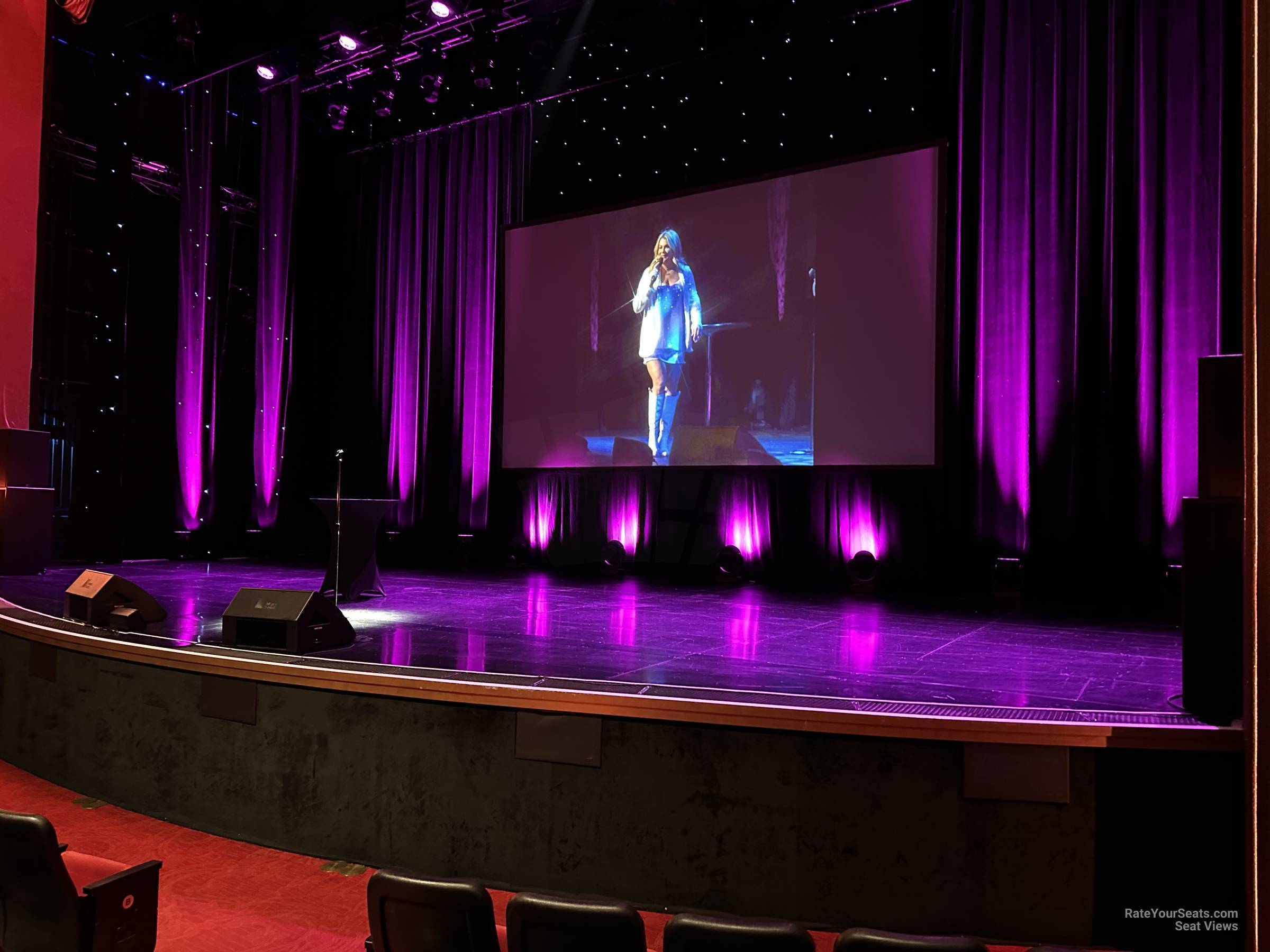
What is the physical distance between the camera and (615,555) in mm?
8023

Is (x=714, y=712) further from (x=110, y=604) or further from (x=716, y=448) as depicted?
(x=716, y=448)

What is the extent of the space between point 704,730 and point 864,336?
4.85 m

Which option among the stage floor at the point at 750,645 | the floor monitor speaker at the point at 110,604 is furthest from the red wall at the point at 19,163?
the floor monitor speaker at the point at 110,604

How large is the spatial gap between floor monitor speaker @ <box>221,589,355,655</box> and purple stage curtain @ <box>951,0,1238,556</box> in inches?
187

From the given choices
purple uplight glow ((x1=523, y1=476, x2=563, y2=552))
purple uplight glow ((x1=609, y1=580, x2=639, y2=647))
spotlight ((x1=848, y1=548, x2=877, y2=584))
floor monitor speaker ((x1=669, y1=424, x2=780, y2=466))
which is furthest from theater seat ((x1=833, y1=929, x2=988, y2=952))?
purple uplight glow ((x1=523, y1=476, x2=563, y2=552))

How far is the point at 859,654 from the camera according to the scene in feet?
12.3

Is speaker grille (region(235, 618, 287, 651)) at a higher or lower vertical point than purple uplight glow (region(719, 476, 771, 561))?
lower

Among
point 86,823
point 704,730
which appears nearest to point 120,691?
point 86,823

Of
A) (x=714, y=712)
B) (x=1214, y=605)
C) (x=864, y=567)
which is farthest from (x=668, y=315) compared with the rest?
(x=1214, y=605)

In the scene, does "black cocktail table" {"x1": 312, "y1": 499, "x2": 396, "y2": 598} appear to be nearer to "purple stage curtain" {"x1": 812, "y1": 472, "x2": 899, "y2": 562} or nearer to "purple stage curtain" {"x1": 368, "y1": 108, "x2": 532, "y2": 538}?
"purple stage curtain" {"x1": 368, "y1": 108, "x2": 532, "y2": 538}

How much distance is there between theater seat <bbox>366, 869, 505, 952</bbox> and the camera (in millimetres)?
1439

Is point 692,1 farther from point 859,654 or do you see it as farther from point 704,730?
point 704,730

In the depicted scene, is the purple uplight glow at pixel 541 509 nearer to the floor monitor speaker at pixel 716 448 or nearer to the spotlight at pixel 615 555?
the spotlight at pixel 615 555

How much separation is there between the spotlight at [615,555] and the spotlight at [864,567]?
218cm
